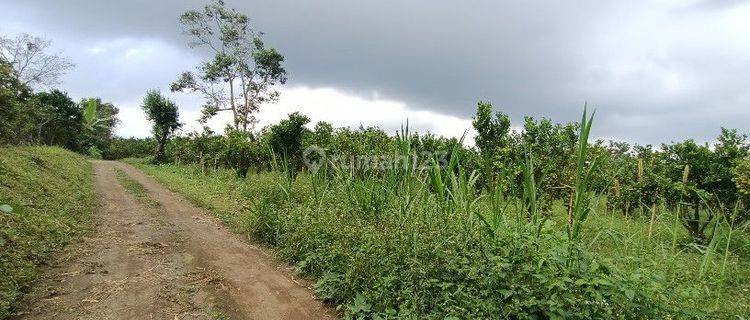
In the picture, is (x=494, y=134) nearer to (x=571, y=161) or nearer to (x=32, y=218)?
(x=571, y=161)

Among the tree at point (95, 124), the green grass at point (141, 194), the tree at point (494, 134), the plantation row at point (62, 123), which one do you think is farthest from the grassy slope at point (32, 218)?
the tree at point (95, 124)

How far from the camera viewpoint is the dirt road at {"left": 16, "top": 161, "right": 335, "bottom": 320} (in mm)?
3895

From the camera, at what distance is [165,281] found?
461 cm

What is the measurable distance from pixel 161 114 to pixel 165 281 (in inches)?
1094

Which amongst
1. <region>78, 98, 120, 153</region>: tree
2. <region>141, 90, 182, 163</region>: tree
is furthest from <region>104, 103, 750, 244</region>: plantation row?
<region>78, 98, 120, 153</region>: tree

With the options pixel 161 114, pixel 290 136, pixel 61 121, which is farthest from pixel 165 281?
pixel 61 121

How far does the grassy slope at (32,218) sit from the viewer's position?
413 cm

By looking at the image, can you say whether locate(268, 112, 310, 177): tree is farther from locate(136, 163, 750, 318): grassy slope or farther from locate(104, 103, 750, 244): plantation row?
locate(136, 163, 750, 318): grassy slope

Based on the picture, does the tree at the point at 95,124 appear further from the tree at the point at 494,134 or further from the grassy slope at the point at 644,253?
the tree at the point at 494,134

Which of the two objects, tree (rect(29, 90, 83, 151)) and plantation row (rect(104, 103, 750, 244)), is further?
tree (rect(29, 90, 83, 151))

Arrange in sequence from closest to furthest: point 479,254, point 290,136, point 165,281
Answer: point 479,254 < point 165,281 < point 290,136

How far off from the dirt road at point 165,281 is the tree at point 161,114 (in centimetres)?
2445

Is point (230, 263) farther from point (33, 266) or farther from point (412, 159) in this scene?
point (412, 159)

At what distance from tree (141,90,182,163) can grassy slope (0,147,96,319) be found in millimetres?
18797
